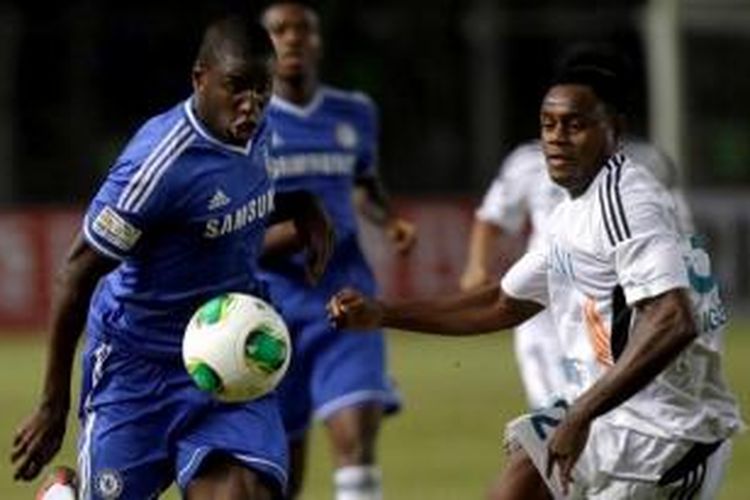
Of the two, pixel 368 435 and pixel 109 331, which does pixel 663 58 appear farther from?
pixel 109 331

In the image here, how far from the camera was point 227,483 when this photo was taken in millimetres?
8766

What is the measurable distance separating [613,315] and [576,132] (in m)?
0.59

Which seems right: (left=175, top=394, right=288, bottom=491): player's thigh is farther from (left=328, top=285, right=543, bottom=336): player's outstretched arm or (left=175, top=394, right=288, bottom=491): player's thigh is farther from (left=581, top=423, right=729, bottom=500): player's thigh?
(left=581, top=423, right=729, bottom=500): player's thigh

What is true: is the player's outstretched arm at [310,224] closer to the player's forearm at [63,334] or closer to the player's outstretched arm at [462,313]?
the player's outstretched arm at [462,313]

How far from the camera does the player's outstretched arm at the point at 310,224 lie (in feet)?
32.8

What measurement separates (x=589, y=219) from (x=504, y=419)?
382 inches

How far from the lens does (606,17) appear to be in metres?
37.1

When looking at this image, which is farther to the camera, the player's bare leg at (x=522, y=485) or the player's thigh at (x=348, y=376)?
the player's thigh at (x=348, y=376)

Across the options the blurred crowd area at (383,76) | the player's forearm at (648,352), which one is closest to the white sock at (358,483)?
the player's forearm at (648,352)

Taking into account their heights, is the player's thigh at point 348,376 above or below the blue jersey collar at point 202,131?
below

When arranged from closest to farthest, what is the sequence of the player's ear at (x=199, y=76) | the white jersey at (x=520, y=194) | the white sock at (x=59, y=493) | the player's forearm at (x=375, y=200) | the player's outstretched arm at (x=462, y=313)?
the player's ear at (x=199, y=76) < the player's outstretched arm at (x=462, y=313) < the white sock at (x=59, y=493) < the player's forearm at (x=375, y=200) < the white jersey at (x=520, y=194)

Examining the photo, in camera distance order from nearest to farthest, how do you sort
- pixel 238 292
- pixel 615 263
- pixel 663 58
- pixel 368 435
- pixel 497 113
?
pixel 615 263 < pixel 238 292 < pixel 368 435 < pixel 663 58 < pixel 497 113

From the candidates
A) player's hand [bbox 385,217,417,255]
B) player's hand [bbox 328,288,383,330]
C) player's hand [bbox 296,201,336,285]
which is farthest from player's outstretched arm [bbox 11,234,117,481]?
player's hand [bbox 385,217,417,255]

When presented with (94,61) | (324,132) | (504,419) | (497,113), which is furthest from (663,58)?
(324,132)
